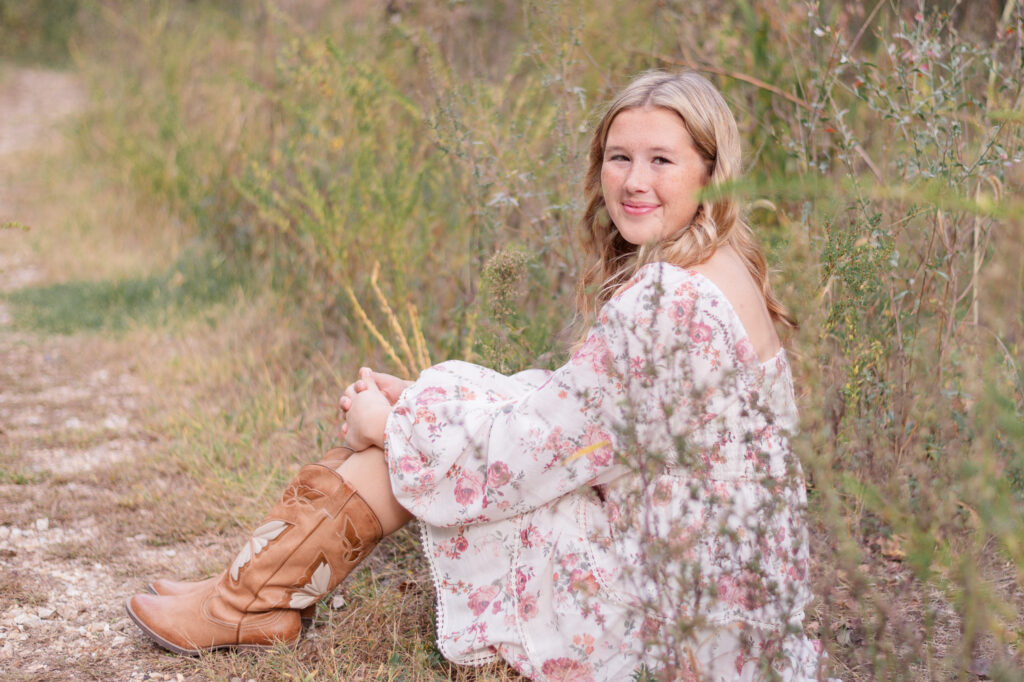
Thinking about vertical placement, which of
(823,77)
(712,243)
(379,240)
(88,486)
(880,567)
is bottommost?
(88,486)

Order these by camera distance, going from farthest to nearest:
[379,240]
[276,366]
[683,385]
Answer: [276,366] < [379,240] < [683,385]

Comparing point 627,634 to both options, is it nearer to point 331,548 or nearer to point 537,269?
point 331,548

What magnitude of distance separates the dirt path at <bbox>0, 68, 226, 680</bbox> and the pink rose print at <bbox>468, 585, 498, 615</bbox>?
691 mm

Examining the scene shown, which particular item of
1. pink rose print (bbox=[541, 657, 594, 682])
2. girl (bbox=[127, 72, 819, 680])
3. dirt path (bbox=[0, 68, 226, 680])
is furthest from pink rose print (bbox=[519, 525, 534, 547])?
dirt path (bbox=[0, 68, 226, 680])

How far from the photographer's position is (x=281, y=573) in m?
2.12

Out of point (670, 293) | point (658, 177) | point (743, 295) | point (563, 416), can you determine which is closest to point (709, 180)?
point (658, 177)

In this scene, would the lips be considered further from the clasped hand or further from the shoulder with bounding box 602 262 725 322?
the clasped hand

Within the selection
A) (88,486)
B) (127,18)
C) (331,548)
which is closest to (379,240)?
(88,486)

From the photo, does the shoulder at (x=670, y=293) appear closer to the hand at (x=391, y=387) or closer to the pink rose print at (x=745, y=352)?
the pink rose print at (x=745, y=352)

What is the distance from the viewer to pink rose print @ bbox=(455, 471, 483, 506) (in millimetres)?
1929

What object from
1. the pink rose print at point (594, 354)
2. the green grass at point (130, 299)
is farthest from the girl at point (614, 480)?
the green grass at point (130, 299)

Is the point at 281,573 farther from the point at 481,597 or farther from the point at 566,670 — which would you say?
the point at 566,670

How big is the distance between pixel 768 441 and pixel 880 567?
34.3 inches

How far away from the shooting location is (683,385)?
171 cm
